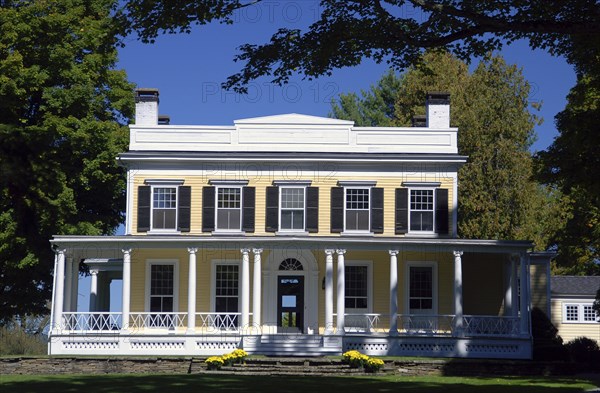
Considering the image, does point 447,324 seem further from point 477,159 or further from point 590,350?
point 477,159

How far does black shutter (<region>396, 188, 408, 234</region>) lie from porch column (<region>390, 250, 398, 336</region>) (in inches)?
90.0

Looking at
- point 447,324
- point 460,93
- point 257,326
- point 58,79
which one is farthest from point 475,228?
point 58,79

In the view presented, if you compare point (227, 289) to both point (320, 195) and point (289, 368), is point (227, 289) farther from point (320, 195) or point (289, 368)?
point (289, 368)

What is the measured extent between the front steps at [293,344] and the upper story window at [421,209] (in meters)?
5.59

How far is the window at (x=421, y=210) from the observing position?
39.2 meters

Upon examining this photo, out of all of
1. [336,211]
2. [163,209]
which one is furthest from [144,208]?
[336,211]

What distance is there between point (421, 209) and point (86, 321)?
13.0 m

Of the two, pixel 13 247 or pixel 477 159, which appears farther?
pixel 477 159

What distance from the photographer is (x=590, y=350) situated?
4216 centimetres

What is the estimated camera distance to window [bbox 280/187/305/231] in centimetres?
3916

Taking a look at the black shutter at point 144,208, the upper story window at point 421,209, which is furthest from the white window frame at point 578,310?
the black shutter at point 144,208

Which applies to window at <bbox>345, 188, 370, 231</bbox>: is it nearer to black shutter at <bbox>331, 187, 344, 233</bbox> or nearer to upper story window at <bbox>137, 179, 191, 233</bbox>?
black shutter at <bbox>331, 187, 344, 233</bbox>

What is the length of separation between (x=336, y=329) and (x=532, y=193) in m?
16.3

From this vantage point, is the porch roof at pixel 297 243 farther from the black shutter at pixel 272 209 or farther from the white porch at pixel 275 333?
the black shutter at pixel 272 209
